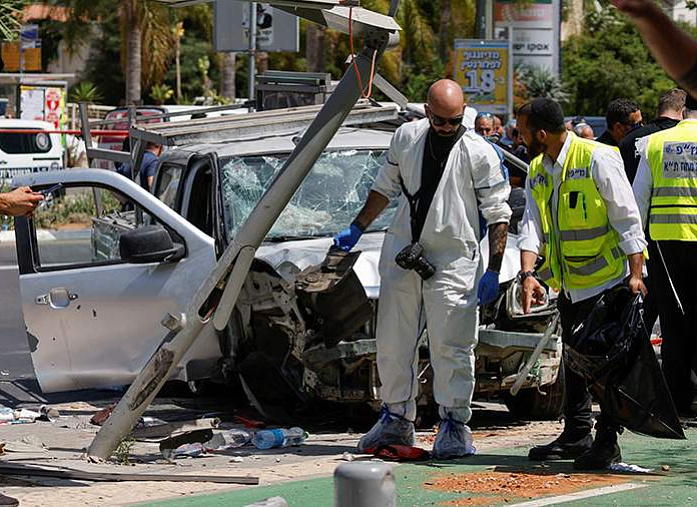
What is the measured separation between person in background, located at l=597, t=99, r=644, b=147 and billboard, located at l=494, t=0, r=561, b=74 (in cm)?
2993

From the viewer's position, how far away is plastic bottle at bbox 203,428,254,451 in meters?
8.26

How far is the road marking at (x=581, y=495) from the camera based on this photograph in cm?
631

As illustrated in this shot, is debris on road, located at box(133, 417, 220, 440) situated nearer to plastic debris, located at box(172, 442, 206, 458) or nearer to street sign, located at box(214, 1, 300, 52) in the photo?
plastic debris, located at box(172, 442, 206, 458)

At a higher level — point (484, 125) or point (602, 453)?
point (484, 125)

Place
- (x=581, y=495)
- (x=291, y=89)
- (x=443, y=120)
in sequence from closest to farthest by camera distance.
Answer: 1. (x=581, y=495)
2. (x=443, y=120)
3. (x=291, y=89)

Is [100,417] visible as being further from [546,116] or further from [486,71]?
[486,71]

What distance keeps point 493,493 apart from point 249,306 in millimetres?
2813

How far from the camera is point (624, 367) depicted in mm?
7031

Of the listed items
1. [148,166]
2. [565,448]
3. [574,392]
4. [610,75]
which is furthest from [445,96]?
[610,75]

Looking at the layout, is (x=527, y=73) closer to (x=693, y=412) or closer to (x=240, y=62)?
(x=240, y=62)

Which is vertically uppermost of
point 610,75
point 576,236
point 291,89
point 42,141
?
point 291,89

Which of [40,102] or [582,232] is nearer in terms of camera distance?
[582,232]

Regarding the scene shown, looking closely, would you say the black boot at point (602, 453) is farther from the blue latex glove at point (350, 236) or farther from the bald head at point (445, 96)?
the bald head at point (445, 96)

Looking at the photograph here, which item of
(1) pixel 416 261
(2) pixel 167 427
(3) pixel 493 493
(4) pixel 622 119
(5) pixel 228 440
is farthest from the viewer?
(4) pixel 622 119
